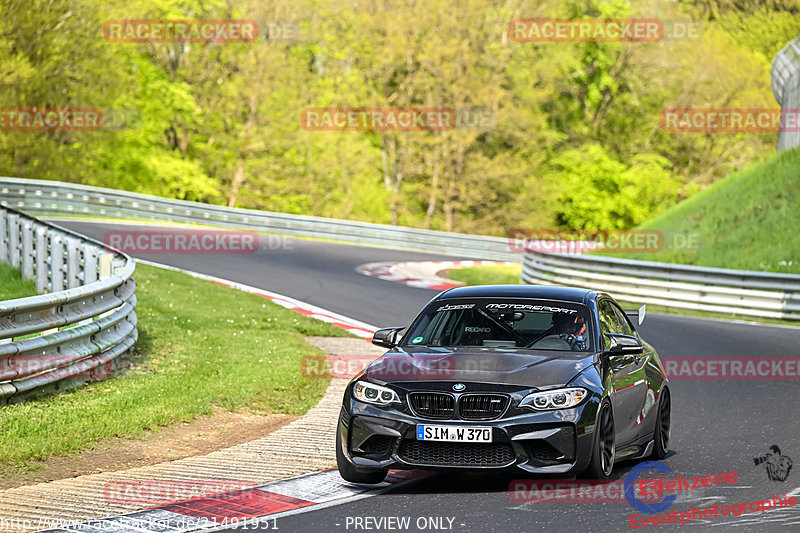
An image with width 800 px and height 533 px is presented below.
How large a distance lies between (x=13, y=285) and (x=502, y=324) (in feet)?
32.6

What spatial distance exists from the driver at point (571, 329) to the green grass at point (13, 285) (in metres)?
9.17

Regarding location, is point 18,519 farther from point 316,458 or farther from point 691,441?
point 691,441

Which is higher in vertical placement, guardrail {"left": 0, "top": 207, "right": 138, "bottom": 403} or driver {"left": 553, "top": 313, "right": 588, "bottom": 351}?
driver {"left": 553, "top": 313, "right": 588, "bottom": 351}

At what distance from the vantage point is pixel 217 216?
120ft

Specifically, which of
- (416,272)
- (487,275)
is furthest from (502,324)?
(487,275)

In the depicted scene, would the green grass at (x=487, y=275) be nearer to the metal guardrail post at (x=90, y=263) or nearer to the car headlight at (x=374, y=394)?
the metal guardrail post at (x=90, y=263)

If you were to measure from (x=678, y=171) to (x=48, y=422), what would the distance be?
59.5 meters

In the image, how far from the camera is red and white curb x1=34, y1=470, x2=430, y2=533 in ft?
21.2

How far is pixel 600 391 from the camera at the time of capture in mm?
7691

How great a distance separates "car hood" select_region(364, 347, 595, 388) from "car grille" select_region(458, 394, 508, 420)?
12cm

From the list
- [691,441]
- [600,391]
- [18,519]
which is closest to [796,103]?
[691,441]

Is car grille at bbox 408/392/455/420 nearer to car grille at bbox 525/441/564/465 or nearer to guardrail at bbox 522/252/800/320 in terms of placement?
car grille at bbox 525/441/564/465

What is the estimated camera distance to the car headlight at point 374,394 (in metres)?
7.54

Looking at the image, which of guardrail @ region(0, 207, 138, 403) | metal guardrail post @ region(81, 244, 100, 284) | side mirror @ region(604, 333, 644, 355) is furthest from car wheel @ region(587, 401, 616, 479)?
metal guardrail post @ region(81, 244, 100, 284)
